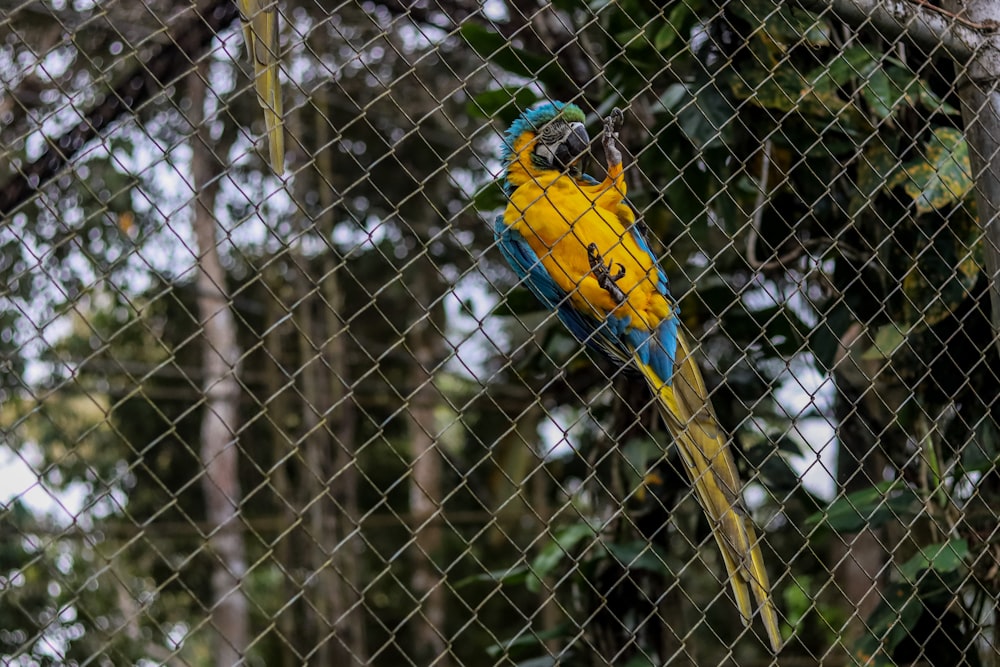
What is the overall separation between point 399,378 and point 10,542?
281cm

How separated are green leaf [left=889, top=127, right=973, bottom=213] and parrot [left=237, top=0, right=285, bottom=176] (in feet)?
4.08

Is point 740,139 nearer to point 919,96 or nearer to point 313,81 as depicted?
point 919,96

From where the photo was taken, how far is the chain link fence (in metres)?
1.56

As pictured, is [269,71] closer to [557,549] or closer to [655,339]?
[655,339]

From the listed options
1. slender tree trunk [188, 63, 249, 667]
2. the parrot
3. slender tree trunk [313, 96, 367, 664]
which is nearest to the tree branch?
the parrot

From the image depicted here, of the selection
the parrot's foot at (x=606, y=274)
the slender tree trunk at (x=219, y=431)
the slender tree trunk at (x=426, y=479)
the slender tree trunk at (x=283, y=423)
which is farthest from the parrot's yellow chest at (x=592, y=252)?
the slender tree trunk at (x=283, y=423)

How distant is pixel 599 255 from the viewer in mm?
2094

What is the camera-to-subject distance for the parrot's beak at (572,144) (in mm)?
2148

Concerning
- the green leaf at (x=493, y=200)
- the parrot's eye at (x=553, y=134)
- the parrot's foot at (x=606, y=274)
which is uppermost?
the parrot's eye at (x=553, y=134)

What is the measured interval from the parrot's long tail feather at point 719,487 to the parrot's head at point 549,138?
1.78 ft

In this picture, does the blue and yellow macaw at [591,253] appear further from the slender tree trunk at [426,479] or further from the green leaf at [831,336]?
the slender tree trunk at [426,479]

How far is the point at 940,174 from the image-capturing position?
199 centimetres

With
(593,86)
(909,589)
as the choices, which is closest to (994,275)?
(909,589)

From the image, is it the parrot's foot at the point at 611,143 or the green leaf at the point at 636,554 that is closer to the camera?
the parrot's foot at the point at 611,143
